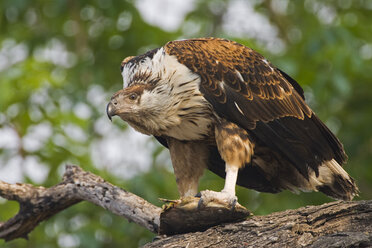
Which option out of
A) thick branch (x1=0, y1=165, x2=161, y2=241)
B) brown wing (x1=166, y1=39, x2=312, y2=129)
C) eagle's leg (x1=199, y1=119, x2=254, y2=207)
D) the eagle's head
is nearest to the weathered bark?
thick branch (x1=0, y1=165, x2=161, y2=241)

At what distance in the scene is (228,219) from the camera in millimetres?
A: 4480

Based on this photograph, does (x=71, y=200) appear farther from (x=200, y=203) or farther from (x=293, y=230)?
(x=293, y=230)

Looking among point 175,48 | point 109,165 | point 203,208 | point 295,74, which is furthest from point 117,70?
point 203,208

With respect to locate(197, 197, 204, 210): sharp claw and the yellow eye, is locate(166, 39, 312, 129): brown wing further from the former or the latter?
locate(197, 197, 204, 210): sharp claw

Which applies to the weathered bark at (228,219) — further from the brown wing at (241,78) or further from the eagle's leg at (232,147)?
the brown wing at (241,78)

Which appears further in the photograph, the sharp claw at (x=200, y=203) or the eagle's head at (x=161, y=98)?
the eagle's head at (x=161, y=98)

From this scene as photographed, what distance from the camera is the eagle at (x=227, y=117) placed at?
4867mm

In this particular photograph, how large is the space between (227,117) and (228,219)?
0.85 meters

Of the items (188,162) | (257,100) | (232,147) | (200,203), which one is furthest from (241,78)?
(200,203)

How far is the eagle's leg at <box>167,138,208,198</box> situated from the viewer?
5312 millimetres

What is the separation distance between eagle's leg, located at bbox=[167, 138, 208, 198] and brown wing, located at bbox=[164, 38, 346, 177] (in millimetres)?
558

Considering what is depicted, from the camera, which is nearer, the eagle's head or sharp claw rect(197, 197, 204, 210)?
sharp claw rect(197, 197, 204, 210)

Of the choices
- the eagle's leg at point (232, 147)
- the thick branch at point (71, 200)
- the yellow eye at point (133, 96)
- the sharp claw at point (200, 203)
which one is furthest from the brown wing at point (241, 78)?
the thick branch at point (71, 200)

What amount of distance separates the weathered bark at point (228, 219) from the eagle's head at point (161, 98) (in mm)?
627
